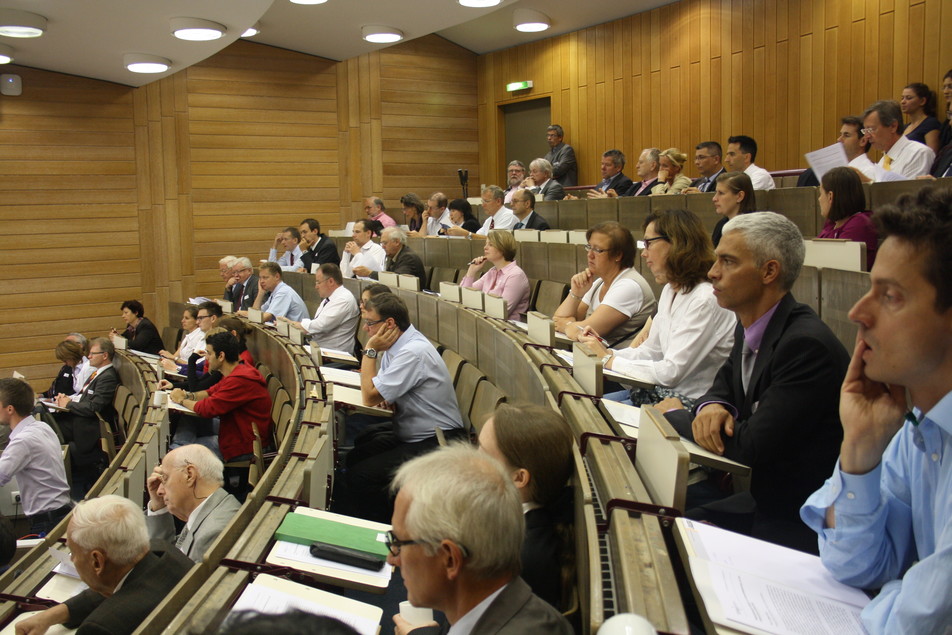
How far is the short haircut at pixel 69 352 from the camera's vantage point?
609 centimetres

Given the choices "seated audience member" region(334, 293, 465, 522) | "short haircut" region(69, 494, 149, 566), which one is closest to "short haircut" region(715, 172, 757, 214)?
"seated audience member" region(334, 293, 465, 522)

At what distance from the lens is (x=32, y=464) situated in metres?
3.91

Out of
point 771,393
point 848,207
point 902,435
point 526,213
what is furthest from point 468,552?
point 526,213

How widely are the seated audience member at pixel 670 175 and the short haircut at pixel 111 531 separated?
4.36 metres

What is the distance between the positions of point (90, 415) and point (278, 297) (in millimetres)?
1598

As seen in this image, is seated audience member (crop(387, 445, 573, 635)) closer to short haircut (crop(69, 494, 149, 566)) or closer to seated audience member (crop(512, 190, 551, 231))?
short haircut (crop(69, 494, 149, 566))

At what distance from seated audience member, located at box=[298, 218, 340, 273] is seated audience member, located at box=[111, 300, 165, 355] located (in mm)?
1487

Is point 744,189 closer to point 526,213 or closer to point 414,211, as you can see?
point 526,213

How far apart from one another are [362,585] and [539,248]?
3.59 m

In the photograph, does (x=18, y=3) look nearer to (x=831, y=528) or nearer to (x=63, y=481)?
(x=63, y=481)

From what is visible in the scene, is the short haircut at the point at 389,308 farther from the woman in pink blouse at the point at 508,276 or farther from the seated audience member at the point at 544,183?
the seated audience member at the point at 544,183

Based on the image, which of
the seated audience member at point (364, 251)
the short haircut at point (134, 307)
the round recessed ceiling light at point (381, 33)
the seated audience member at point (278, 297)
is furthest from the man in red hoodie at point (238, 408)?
the round recessed ceiling light at point (381, 33)

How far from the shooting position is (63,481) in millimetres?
4004

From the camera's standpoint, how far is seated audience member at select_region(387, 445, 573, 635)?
111 cm
